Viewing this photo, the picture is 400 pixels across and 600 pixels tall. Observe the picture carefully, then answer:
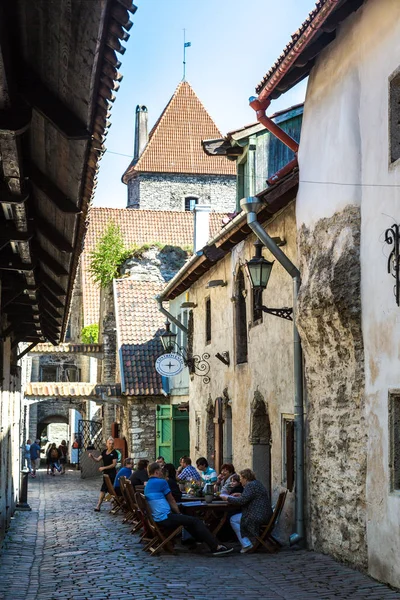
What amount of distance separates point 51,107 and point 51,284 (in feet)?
24.2

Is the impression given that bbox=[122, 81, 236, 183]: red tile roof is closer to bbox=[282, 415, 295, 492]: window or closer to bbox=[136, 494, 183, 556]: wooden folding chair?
bbox=[282, 415, 295, 492]: window

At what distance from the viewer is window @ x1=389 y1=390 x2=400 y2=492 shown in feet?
32.8

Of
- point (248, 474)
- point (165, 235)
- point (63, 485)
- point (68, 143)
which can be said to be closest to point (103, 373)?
point (63, 485)

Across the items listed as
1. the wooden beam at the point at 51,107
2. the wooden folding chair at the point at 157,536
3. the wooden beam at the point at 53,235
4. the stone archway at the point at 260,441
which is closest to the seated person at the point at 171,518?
the wooden folding chair at the point at 157,536

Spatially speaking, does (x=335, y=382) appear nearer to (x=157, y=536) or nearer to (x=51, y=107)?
(x=157, y=536)

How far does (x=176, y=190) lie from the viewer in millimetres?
56688

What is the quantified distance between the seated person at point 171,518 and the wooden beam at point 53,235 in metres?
4.51

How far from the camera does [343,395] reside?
38.2ft

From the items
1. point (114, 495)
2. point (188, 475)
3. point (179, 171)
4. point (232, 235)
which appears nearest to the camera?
point (232, 235)

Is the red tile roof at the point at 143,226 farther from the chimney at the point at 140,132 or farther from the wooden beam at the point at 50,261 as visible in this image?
the wooden beam at the point at 50,261

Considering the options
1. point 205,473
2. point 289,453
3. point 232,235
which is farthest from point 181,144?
point 289,453

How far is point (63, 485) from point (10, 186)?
25.7 meters

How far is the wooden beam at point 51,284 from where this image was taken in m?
13.0

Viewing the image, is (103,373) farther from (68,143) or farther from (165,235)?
(68,143)
